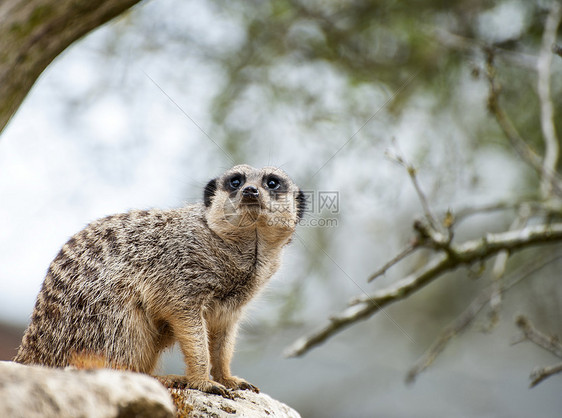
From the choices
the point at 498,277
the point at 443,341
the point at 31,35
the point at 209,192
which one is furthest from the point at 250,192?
the point at 498,277

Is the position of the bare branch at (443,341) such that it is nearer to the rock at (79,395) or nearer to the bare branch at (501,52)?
the bare branch at (501,52)

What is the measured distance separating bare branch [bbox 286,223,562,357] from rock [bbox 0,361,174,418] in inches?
74.7

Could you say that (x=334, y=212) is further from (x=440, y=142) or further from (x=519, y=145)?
(x=519, y=145)

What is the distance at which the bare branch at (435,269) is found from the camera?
3502 millimetres

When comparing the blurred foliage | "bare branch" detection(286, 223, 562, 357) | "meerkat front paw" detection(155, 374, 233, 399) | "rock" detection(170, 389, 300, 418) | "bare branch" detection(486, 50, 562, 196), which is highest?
the blurred foliage

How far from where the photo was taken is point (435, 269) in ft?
11.6

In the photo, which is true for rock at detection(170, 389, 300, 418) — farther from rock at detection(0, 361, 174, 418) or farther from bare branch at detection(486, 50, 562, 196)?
bare branch at detection(486, 50, 562, 196)

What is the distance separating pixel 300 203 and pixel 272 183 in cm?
32

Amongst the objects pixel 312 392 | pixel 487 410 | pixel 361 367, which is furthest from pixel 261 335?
pixel 487 410

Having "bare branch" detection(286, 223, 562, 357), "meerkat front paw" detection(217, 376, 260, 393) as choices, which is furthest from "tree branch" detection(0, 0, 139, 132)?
"bare branch" detection(286, 223, 562, 357)

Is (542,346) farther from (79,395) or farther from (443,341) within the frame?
(79,395)

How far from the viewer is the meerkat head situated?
3.09m

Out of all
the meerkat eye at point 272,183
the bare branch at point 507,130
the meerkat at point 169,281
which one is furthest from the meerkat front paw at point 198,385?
the bare branch at point 507,130

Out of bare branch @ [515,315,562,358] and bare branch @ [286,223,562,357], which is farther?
bare branch @ [286,223,562,357]
